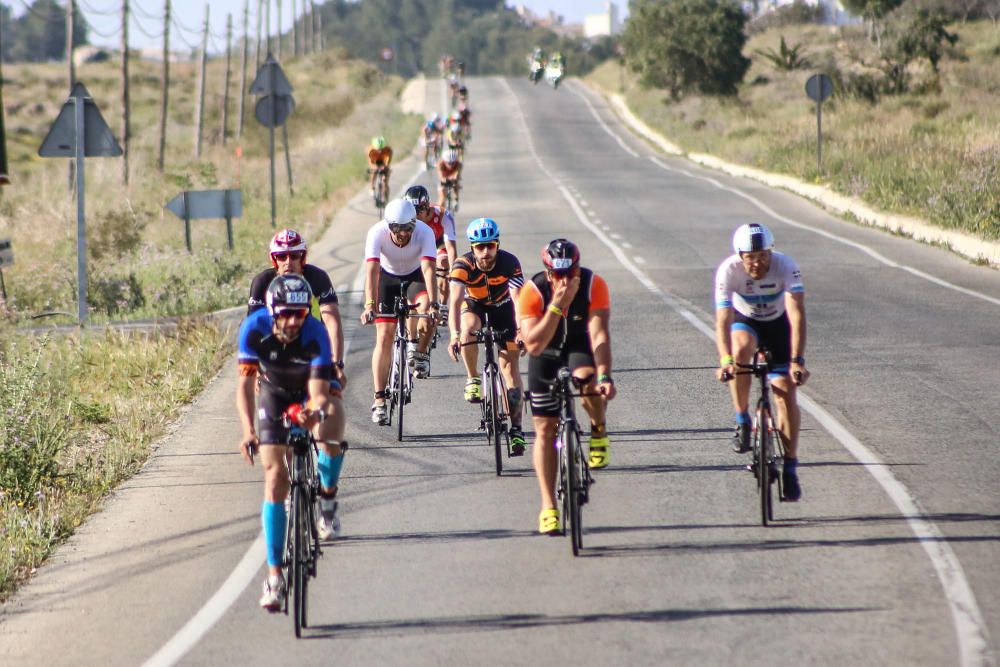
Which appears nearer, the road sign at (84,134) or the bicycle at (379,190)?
the road sign at (84,134)

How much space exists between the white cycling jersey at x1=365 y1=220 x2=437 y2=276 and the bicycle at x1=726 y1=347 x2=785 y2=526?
4.16 m

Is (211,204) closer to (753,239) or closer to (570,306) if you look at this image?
(570,306)

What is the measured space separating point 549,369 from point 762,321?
66.8 inches

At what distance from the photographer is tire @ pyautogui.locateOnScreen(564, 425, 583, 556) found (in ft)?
26.5

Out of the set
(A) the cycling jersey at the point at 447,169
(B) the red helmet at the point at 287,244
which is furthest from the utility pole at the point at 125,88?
(B) the red helmet at the point at 287,244

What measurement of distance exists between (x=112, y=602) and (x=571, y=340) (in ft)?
10.8

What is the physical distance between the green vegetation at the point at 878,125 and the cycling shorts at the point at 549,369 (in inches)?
696

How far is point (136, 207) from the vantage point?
36.7m

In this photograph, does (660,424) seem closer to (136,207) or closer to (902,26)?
(136,207)

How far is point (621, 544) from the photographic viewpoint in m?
8.58

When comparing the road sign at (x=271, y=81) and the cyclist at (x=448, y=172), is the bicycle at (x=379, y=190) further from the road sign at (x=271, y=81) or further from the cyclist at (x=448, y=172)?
the road sign at (x=271, y=81)

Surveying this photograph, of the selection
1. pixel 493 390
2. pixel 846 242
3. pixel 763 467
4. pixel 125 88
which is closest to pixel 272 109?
pixel 846 242

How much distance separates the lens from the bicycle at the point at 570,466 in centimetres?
812

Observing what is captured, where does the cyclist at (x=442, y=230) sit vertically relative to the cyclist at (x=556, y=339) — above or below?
above
